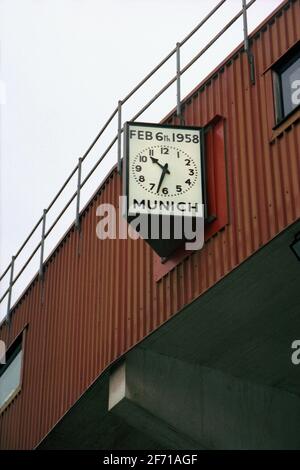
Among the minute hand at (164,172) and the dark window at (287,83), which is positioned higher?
the dark window at (287,83)

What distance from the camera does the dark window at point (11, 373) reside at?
20969 millimetres

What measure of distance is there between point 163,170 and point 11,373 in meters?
8.97

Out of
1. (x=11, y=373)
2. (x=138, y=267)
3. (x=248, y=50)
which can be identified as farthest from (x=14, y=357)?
(x=248, y=50)

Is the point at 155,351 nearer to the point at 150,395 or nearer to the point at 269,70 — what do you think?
the point at 150,395

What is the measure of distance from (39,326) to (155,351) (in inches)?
195

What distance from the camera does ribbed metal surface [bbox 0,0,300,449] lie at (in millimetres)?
13109

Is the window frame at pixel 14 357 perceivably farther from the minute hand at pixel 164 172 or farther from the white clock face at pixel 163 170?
the minute hand at pixel 164 172

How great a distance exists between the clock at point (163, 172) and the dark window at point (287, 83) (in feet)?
5.12

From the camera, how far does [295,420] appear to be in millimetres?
16672

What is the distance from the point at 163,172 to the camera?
1423cm

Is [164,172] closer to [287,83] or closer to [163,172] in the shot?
[163,172]

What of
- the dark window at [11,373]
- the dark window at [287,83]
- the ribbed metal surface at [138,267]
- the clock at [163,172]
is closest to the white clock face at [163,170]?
the clock at [163,172]

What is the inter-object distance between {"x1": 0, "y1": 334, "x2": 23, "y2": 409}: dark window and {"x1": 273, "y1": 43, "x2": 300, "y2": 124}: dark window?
31.7 ft
